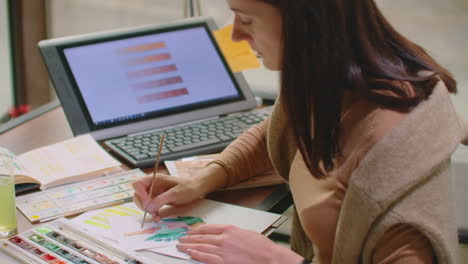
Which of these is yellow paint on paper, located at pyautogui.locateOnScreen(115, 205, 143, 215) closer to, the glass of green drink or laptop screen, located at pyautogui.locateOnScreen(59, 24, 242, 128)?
the glass of green drink

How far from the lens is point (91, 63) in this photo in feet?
4.99

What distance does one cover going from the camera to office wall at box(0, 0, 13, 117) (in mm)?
2910

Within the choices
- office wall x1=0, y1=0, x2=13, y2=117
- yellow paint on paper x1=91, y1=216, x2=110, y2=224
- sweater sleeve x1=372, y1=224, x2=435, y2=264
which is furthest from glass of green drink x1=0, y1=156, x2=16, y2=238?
office wall x1=0, y1=0, x2=13, y2=117

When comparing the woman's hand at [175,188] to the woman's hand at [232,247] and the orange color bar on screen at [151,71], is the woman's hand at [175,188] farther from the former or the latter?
the orange color bar on screen at [151,71]

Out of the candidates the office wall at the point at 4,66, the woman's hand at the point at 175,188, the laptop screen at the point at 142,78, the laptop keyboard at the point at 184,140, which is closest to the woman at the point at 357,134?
the woman's hand at the point at 175,188

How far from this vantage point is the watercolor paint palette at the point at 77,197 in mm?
1163

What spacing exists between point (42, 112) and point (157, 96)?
35 cm

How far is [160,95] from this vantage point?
1.58 metres

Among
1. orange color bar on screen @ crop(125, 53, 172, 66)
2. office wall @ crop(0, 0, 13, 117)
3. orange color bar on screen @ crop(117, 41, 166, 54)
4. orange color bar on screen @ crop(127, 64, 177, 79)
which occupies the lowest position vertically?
office wall @ crop(0, 0, 13, 117)

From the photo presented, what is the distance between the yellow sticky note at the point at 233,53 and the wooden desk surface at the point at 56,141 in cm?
47

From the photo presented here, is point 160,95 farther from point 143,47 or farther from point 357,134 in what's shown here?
point 357,134

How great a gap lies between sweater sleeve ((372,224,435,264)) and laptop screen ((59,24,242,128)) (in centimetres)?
80

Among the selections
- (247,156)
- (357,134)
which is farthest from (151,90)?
(357,134)

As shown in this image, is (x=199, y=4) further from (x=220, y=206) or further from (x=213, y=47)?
(x=220, y=206)
